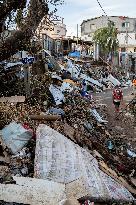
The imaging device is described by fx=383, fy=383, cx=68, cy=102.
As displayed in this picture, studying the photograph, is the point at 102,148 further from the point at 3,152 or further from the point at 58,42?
the point at 58,42

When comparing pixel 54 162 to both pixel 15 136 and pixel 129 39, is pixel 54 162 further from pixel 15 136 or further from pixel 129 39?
pixel 129 39

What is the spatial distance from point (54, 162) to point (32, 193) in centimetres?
146

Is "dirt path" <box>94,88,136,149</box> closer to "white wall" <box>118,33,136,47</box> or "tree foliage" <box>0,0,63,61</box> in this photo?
"tree foliage" <box>0,0,63,61</box>

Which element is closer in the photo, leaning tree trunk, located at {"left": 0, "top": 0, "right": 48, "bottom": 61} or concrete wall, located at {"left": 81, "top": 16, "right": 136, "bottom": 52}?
leaning tree trunk, located at {"left": 0, "top": 0, "right": 48, "bottom": 61}

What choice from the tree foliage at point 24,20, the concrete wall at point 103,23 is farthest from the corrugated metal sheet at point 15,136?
the concrete wall at point 103,23

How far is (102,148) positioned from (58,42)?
28.3 m

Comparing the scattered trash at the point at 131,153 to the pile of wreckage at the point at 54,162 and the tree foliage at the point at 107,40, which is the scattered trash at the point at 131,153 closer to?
the pile of wreckage at the point at 54,162

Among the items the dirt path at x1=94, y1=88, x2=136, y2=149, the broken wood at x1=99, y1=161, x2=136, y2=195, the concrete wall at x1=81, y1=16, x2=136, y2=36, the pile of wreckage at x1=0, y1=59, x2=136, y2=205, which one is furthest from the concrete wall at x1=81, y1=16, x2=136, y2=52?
the broken wood at x1=99, y1=161, x2=136, y2=195

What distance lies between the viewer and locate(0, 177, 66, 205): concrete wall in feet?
17.9

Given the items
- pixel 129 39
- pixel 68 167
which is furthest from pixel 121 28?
pixel 68 167

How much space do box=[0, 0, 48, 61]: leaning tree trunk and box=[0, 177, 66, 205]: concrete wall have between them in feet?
10.1

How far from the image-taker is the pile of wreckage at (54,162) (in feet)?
18.8

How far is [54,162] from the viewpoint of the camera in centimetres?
697

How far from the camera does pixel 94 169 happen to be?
746 cm
